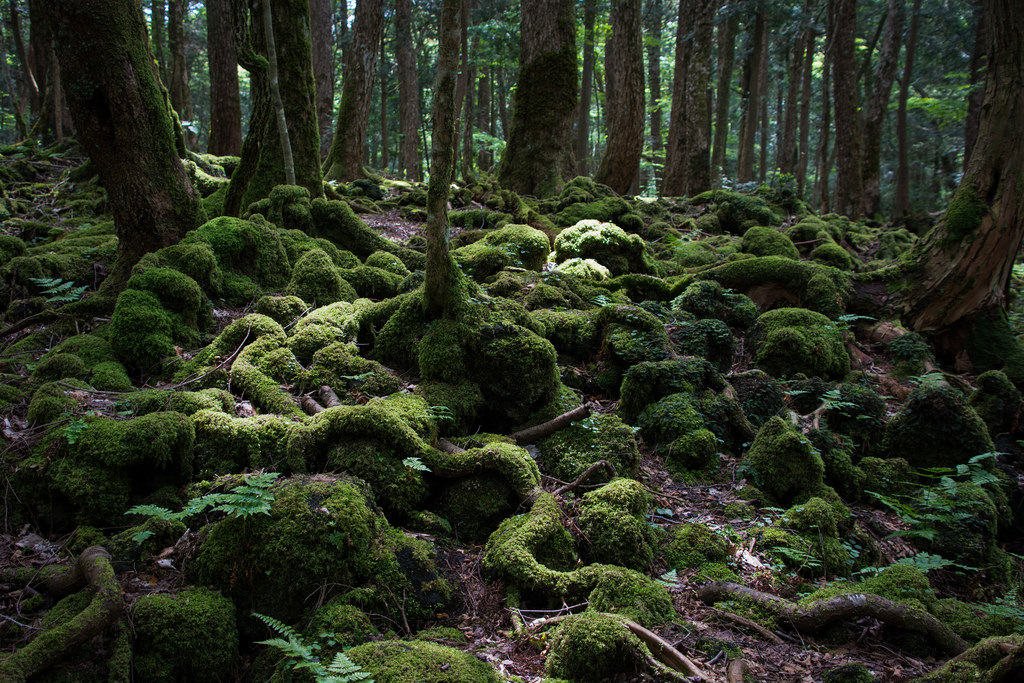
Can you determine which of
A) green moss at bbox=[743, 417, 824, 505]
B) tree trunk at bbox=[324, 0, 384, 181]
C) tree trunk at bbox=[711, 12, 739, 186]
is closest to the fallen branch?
green moss at bbox=[743, 417, 824, 505]

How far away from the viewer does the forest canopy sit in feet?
9.59

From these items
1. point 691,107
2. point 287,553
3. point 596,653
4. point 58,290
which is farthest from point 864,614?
point 691,107

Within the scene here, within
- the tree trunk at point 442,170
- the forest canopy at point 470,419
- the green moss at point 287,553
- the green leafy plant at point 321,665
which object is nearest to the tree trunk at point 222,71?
the forest canopy at point 470,419

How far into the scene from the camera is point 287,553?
2963mm

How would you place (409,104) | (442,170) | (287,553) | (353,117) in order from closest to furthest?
(287,553)
(442,170)
(353,117)
(409,104)

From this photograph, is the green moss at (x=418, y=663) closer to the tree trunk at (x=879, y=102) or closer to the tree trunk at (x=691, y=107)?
the tree trunk at (x=691, y=107)

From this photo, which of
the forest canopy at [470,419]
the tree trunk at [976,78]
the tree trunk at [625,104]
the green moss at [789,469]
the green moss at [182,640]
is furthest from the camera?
the tree trunk at [976,78]

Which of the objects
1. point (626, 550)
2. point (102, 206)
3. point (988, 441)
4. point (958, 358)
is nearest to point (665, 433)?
point (626, 550)

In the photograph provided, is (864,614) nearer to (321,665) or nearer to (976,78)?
(321,665)

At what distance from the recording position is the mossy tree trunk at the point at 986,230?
279 inches

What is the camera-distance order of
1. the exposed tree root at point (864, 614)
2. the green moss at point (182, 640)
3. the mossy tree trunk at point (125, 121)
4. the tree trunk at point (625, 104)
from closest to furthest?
the green moss at point (182, 640) < the exposed tree root at point (864, 614) < the mossy tree trunk at point (125, 121) < the tree trunk at point (625, 104)

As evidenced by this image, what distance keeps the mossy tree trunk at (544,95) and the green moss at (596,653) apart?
9291 millimetres

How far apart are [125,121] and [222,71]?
25.4 ft

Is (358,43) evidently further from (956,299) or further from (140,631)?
(140,631)
